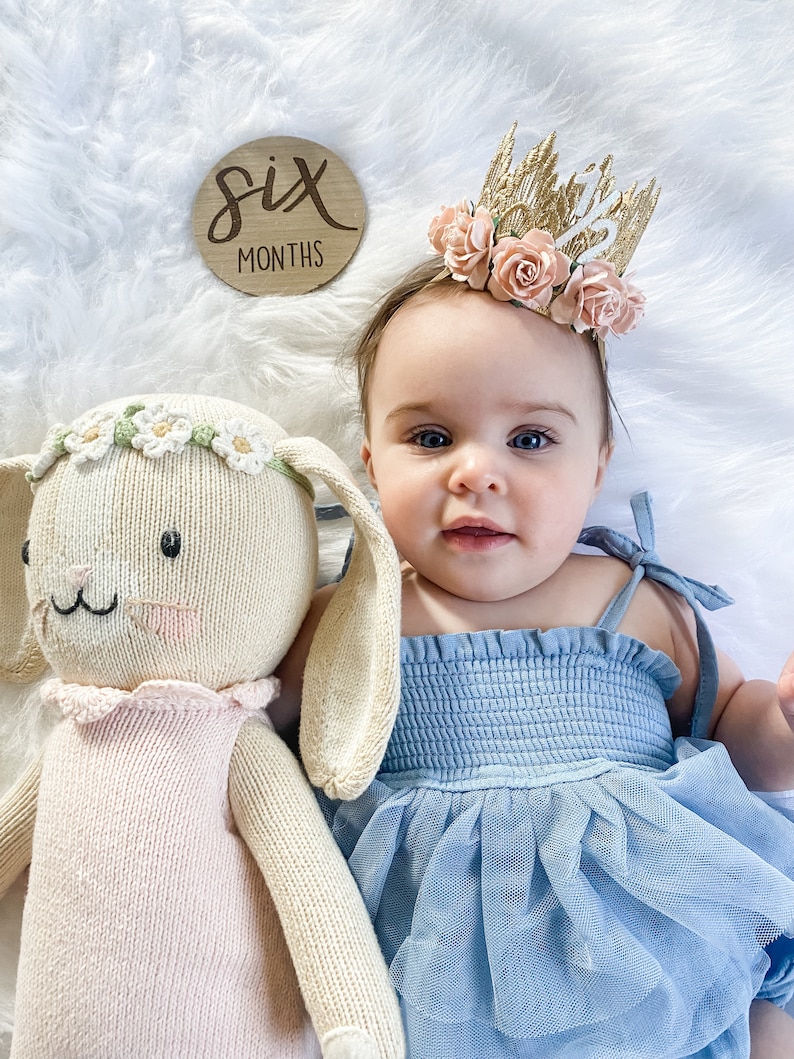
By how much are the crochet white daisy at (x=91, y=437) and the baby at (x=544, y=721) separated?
0.32 metres

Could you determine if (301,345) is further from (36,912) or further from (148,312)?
(36,912)

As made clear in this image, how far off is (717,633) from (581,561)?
23 cm

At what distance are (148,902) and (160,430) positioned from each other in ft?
1.46

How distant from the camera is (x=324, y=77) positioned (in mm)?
1217

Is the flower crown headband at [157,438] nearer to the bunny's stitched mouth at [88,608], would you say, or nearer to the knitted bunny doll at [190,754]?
the knitted bunny doll at [190,754]

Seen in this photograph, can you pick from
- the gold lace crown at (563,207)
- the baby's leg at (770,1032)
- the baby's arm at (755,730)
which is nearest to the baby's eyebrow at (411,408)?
the gold lace crown at (563,207)

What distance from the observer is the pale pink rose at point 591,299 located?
1.02 m

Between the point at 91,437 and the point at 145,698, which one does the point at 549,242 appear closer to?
the point at 91,437

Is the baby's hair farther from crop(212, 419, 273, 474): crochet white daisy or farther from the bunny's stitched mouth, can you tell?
the bunny's stitched mouth

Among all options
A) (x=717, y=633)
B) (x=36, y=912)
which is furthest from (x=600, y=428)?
(x=36, y=912)

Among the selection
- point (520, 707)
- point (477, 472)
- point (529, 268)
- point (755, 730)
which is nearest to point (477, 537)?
point (477, 472)

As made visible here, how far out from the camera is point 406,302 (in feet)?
3.65

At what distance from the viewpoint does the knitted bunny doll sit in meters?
0.83

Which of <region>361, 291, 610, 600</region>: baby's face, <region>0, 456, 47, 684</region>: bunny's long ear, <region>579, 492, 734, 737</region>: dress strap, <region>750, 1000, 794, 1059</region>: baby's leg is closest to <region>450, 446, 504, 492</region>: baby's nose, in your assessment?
<region>361, 291, 610, 600</region>: baby's face
